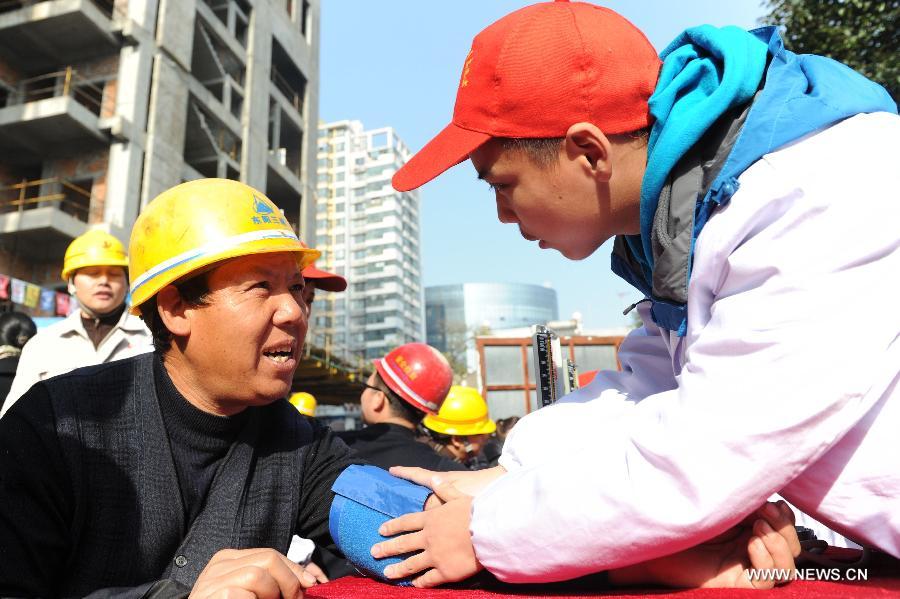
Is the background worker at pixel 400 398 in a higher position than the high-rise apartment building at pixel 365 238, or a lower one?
lower

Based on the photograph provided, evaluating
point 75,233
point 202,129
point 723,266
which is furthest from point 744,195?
point 202,129

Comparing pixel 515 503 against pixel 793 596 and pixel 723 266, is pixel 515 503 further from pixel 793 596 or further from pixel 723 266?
pixel 723 266

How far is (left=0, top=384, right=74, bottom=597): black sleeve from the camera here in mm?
1419

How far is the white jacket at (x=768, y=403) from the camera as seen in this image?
1.06 m

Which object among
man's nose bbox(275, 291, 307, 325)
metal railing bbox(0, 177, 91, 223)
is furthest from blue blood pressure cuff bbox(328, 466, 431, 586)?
metal railing bbox(0, 177, 91, 223)

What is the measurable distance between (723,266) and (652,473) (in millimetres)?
437

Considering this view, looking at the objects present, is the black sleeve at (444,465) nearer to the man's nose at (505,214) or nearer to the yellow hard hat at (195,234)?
the yellow hard hat at (195,234)

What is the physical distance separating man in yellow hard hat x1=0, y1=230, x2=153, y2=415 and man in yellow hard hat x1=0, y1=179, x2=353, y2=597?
115 inches

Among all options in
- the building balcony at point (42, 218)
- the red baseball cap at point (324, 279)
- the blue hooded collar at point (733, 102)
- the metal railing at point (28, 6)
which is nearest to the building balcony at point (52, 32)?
the metal railing at point (28, 6)

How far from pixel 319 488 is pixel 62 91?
23.1m

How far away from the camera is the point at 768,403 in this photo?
1.06 meters

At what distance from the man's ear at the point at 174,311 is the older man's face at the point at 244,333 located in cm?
3

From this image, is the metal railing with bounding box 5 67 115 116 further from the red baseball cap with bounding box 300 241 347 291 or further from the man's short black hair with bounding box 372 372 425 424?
the man's short black hair with bounding box 372 372 425 424

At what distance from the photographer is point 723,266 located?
1252 millimetres
